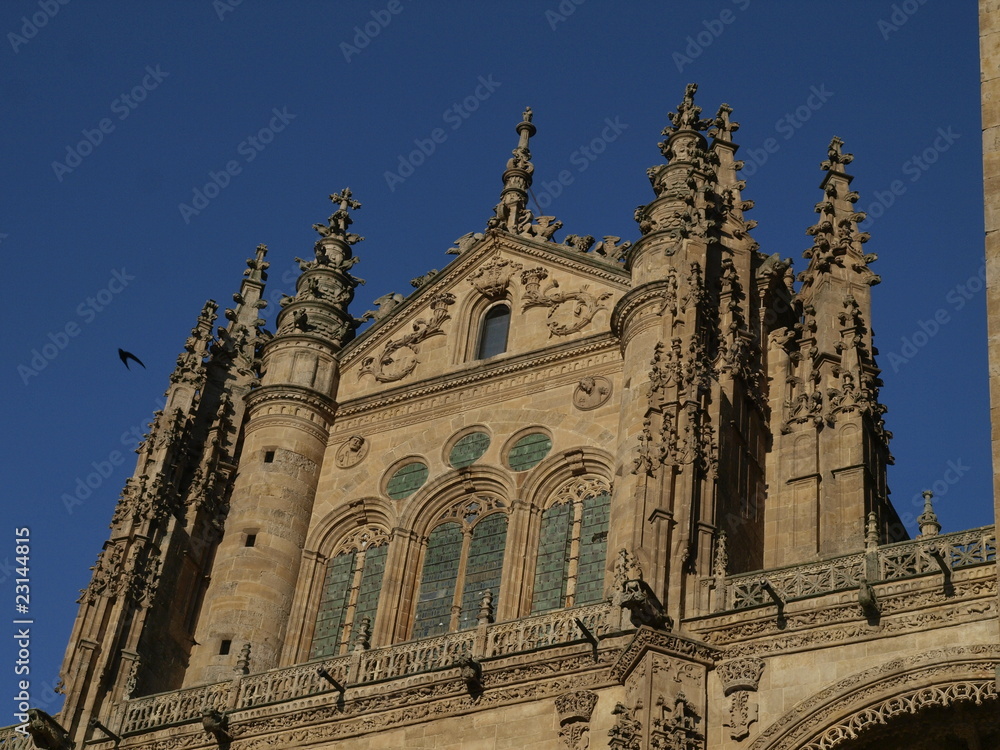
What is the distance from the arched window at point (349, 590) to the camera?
32031mm

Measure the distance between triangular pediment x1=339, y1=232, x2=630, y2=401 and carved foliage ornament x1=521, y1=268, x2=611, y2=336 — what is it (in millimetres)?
18

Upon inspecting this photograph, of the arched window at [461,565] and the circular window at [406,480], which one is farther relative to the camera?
the circular window at [406,480]

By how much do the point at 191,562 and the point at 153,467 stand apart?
1.86m

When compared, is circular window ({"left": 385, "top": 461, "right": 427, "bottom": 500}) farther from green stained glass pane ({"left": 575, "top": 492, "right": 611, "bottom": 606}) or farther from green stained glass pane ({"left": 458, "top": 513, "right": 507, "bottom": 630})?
green stained glass pane ({"left": 575, "top": 492, "right": 611, "bottom": 606})

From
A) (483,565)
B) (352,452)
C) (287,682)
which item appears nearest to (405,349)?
(352,452)

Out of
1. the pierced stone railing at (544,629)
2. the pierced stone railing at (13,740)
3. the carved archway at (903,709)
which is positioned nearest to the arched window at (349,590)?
the pierced stone railing at (544,629)

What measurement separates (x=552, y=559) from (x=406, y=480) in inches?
150

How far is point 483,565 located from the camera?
31625 millimetres

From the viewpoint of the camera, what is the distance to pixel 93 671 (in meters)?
30.5

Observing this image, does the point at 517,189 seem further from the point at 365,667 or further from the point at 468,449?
the point at 365,667

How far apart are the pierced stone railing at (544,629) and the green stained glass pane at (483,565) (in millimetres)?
3329

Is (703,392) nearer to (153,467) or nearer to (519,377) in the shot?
(519,377)

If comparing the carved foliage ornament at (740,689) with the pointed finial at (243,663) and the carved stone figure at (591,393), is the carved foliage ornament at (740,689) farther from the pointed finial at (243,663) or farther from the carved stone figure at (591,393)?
the carved stone figure at (591,393)

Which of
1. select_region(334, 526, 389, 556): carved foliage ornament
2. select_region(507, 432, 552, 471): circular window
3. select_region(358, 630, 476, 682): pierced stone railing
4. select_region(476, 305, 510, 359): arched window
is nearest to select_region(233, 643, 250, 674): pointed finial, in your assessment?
select_region(358, 630, 476, 682): pierced stone railing
